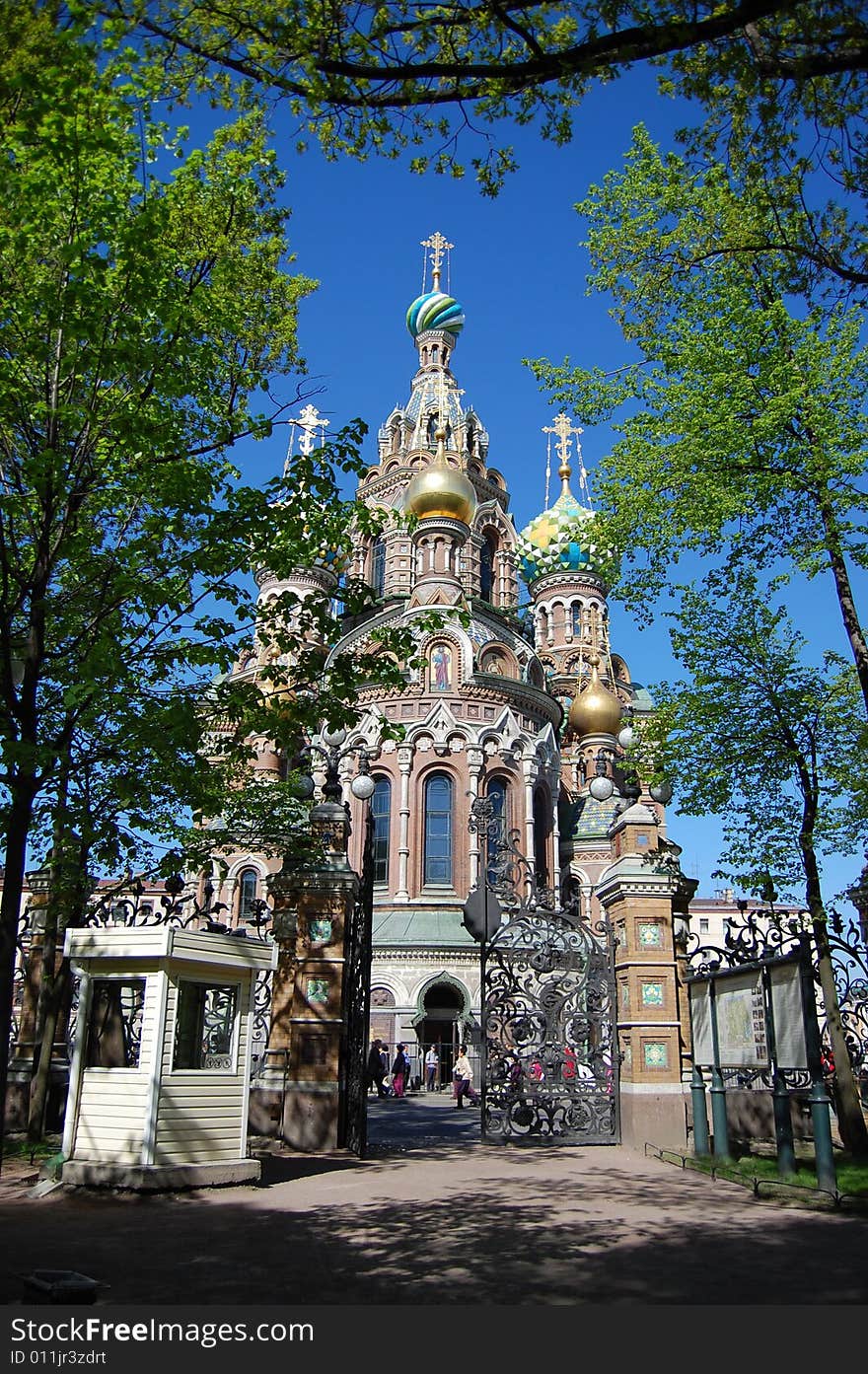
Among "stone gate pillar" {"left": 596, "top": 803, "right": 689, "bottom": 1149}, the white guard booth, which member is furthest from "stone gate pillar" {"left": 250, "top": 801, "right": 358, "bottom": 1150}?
"stone gate pillar" {"left": 596, "top": 803, "right": 689, "bottom": 1149}

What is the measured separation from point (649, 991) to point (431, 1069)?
1740cm

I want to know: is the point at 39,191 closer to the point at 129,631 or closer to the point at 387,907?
the point at 129,631

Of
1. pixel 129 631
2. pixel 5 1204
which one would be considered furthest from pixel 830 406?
pixel 5 1204

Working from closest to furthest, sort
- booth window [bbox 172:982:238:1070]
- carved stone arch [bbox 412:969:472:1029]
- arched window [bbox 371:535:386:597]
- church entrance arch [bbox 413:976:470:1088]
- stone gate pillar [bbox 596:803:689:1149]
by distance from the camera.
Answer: booth window [bbox 172:982:238:1070]
stone gate pillar [bbox 596:803:689:1149]
carved stone arch [bbox 412:969:472:1029]
church entrance arch [bbox 413:976:470:1088]
arched window [bbox 371:535:386:597]

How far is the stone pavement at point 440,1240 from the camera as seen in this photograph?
5574mm

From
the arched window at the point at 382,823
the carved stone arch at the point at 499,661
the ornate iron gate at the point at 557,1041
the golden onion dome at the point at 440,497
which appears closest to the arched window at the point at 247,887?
the arched window at the point at 382,823

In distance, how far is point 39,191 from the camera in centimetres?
755

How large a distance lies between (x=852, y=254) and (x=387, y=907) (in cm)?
2460

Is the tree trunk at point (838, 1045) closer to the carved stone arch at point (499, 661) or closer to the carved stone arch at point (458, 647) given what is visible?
the carved stone arch at point (458, 647)

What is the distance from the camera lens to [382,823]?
33.3 metres

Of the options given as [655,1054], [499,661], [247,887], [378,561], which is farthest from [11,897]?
[378,561]

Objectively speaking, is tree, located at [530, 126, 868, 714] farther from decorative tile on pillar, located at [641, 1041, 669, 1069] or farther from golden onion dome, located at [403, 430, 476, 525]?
golden onion dome, located at [403, 430, 476, 525]

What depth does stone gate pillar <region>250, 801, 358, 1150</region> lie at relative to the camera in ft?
37.6

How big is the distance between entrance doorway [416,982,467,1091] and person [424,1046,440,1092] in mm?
450
